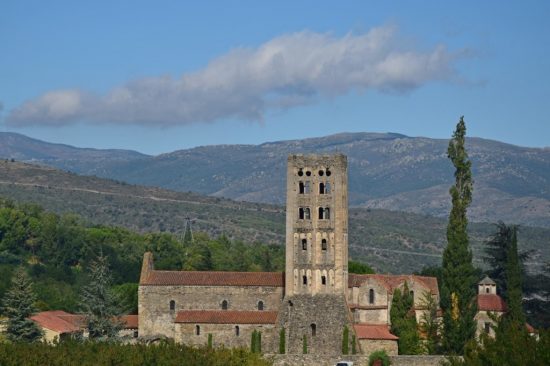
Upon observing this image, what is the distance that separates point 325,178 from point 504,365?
33487 mm

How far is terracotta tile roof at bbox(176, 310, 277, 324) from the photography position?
291ft

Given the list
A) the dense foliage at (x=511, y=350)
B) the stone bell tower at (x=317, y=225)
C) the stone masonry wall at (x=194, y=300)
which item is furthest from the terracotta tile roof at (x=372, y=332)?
the dense foliage at (x=511, y=350)

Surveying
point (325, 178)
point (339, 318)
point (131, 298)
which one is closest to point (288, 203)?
point (325, 178)

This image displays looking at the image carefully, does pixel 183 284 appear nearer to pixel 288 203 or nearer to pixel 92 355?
pixel 288 203

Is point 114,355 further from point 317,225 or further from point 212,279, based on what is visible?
point 317,225

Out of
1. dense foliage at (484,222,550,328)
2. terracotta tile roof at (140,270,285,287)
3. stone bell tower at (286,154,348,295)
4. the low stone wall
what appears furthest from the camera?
dense foliage at (484,222,550,328)

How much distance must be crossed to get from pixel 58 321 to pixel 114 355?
24593 millimetres

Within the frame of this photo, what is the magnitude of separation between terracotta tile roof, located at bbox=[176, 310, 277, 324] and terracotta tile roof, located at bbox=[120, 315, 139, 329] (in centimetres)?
389

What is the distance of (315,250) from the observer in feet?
293

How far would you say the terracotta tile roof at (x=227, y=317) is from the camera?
8869cm

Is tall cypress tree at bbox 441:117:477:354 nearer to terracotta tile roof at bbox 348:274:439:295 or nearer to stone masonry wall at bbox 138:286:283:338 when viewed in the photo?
terracotta tile roof at bbox 348:274:439:295

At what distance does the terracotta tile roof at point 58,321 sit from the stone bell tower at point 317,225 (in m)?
15.4

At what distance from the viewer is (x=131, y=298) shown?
103750 millimetres

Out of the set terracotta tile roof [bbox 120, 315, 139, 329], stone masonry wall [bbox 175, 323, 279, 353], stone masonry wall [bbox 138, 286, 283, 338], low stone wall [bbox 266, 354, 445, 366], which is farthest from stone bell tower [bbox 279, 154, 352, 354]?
terracotta tile roof [bbox 120, 315, 139, 329]
